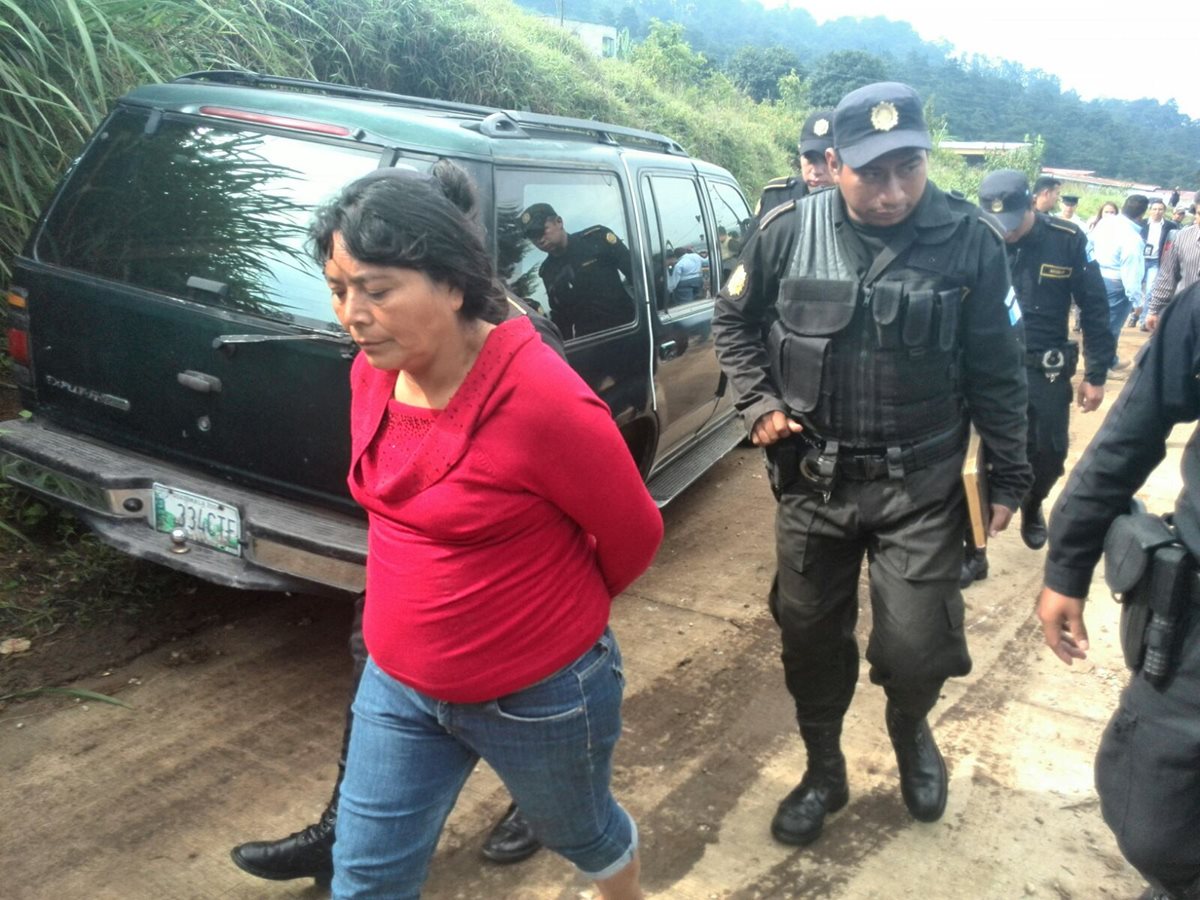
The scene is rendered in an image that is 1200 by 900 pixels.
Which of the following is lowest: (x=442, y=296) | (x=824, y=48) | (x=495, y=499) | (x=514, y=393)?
(x=495, y=499)

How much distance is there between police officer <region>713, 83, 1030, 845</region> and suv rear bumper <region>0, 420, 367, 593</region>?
1.31m

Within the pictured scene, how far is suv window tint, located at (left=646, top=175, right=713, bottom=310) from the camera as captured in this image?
178 inches

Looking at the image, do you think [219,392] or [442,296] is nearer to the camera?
[442,296]

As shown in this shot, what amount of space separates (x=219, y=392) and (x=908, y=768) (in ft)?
7.92

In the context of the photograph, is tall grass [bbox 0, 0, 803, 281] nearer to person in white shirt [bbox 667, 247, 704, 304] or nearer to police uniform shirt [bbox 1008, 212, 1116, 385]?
person in white shirt [bbox 667, 247, 704, 304]

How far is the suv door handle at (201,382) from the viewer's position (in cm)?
318

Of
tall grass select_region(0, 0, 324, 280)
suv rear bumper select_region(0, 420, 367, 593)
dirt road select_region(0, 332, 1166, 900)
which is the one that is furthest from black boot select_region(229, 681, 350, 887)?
tall grass select_region(0, 0, 324, 280)

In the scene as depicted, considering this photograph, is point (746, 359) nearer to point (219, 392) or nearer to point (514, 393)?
point (514, 393)

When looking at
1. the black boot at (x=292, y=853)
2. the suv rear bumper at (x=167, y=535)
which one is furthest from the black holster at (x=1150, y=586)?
the suv rear bumper at (x=167, y=535)

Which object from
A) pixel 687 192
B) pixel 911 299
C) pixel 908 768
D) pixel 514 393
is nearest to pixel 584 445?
pixel 514 393

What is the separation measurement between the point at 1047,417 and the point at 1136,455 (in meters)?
3.09

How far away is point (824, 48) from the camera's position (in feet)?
323

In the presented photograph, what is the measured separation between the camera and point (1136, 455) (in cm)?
206

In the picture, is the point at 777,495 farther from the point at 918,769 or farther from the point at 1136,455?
the point at 1136,455
